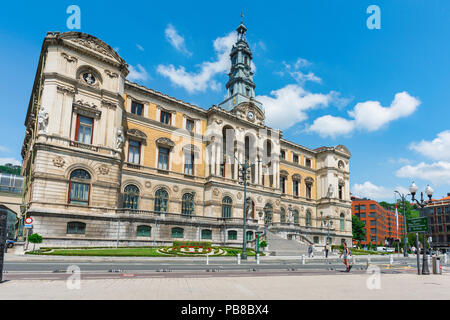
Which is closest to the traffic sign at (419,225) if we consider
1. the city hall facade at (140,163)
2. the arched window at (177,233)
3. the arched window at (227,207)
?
the city hall facade at (140,163)

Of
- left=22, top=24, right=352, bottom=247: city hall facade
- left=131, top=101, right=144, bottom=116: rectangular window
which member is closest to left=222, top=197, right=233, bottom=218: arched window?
left=22, top=24, right=352, bottom=247: city hall facade

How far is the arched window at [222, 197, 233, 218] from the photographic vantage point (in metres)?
46.7

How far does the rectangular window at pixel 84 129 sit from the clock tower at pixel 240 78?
28076 mm

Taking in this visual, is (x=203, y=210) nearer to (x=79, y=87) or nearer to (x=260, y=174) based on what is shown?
(x=260, y=174)

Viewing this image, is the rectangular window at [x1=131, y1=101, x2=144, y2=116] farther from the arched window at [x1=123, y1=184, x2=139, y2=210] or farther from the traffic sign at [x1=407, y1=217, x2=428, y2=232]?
the traffic sign at [x1=407, y1=217, x2=428, y2=232]

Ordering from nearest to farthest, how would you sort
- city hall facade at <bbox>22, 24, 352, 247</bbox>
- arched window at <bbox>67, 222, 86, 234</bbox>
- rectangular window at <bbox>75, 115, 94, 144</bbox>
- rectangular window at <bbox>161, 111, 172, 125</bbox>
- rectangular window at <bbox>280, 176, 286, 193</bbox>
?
arched window at <bbox>67, 222, 86, 234</bbox> → city hall facade at <bbox>22, 24, 352, 247</bbox> → rectangular window at <bbox>75, 115, 94, 144</bbox> → rectangular window at <bbox>161, 111, 172, 125</bbox> → rectangular window at <bbox>280, 176, 286, 193</bbox>

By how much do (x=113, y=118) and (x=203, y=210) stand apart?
18.2 m

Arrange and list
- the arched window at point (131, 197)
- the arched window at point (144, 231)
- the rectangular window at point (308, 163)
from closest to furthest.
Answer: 1. the arched window at point (144, 231)
2. the arched window at point (131, 197)
3. the rectangular window at point (308, 163)

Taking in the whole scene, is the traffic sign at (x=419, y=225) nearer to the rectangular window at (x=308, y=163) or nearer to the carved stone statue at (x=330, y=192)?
the carved stone statue at (x=330, y=192)

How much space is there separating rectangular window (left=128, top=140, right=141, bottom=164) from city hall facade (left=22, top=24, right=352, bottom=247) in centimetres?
13

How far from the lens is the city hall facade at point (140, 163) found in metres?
33.2

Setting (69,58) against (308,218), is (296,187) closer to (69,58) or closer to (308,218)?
(308,218)

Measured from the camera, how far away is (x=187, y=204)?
45688 millimetres
